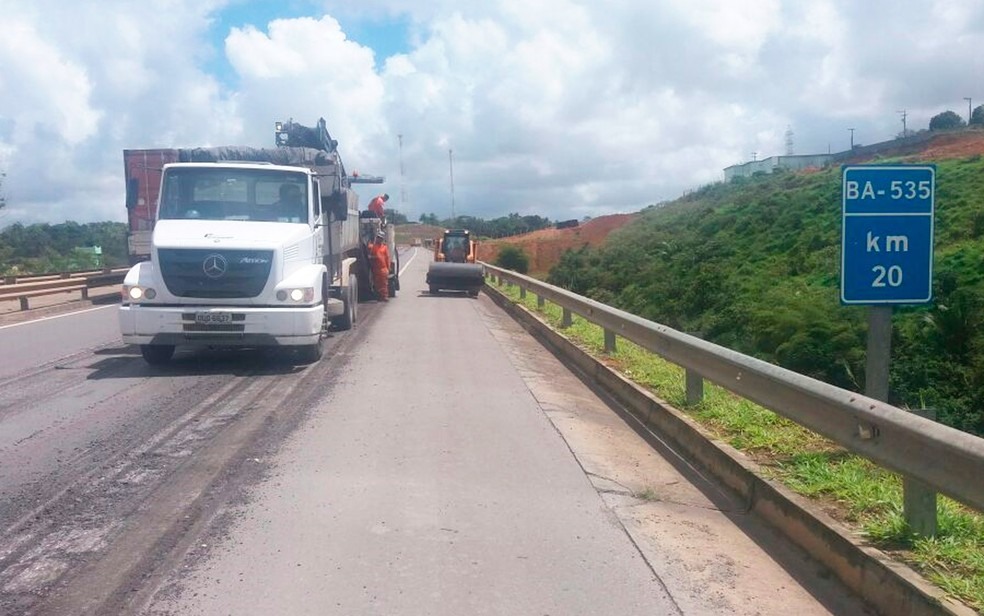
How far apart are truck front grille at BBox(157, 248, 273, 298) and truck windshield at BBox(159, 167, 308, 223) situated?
1165 millimetres

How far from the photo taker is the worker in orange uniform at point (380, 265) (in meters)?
24.6

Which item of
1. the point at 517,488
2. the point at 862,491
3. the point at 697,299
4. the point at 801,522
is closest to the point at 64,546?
the point at 517,488

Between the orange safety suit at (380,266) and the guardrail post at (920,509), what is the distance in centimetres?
2009

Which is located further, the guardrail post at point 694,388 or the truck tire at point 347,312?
the truck tire at point 347,312

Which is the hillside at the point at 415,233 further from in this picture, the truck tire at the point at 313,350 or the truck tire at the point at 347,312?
the truck tire at the point at 313,350

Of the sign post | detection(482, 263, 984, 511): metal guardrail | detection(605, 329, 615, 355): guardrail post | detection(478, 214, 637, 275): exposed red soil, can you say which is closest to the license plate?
detection(605, 329, 615, 355): guardrail post

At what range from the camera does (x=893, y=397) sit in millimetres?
16219

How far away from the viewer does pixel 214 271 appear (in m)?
11.9

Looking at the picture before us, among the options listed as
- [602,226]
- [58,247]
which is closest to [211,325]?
[602,226]

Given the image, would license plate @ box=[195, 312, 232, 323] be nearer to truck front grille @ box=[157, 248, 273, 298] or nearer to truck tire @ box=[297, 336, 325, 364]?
truck front grille @ box=[157, 248, 273, 298]

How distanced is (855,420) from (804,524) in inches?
26.5

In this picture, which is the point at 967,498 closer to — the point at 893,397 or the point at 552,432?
the point at 552,432

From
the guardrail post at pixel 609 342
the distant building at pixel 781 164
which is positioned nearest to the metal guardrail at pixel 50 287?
the guardrail post at pixel 609 342

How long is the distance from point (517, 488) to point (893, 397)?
37.1ft
